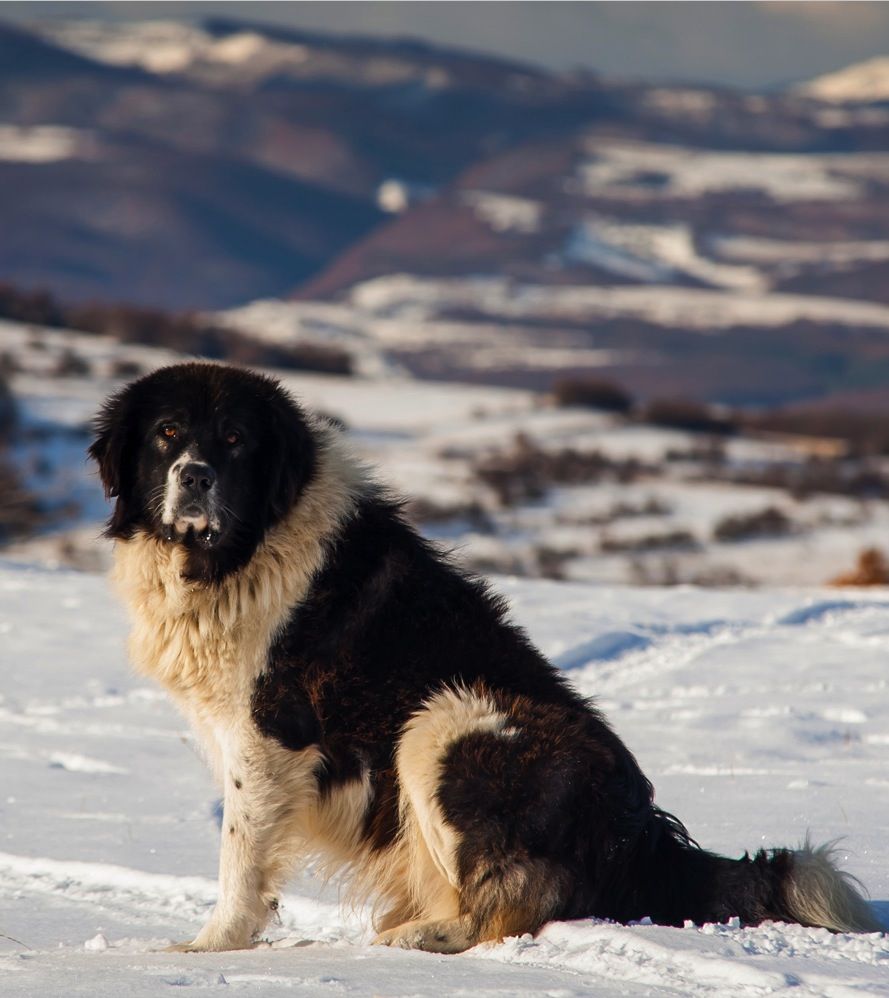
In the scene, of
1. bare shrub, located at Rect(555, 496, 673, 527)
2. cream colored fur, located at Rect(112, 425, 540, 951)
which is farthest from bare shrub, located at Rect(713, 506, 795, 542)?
cream colored fur, located at Rect(112, 425, 540, 951)

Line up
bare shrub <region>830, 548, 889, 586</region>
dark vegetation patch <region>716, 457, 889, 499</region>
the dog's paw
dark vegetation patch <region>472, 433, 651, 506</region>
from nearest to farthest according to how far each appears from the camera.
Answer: the dog's paw < bare shrub <region>830, 548, 889, 586</region> < dark vegetation patch <region>472, 433, 651, 506</region> < dark vegetation patch <region>716, 457, 889, 499</region>

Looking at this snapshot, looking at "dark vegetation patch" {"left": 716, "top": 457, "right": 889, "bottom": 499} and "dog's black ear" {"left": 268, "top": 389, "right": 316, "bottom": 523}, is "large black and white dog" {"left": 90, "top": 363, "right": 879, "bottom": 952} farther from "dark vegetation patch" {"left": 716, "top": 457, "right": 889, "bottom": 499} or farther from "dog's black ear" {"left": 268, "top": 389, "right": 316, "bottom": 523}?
"dark vegetation patch" {"left": 716, "top": 457, "right": 889, "bottom": 499}

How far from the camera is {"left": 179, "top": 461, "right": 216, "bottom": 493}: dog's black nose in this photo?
16.1 feet

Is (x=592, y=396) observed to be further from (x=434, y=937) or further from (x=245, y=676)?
(x=434, y=937)

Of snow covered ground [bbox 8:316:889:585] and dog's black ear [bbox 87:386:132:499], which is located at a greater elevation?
snow covered ground [bbox 8:316:889:585]

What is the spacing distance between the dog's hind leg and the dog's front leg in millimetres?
431

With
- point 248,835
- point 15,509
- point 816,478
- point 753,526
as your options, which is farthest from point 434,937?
point 816,478

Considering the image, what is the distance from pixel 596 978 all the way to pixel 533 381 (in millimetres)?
126972

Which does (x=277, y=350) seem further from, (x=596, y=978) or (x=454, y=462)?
(x=596, y=978)

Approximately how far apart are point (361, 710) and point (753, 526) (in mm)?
22816

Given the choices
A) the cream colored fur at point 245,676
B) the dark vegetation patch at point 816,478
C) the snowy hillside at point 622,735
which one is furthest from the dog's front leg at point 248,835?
the dark vegetation patch at point 816,478

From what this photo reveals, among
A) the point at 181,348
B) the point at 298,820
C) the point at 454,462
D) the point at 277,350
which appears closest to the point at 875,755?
the point at 298,820

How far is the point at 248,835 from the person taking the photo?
487 cm

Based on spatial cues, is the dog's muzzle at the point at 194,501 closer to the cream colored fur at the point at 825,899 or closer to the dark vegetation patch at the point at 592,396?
the cream colored fur at the point at 825,899
